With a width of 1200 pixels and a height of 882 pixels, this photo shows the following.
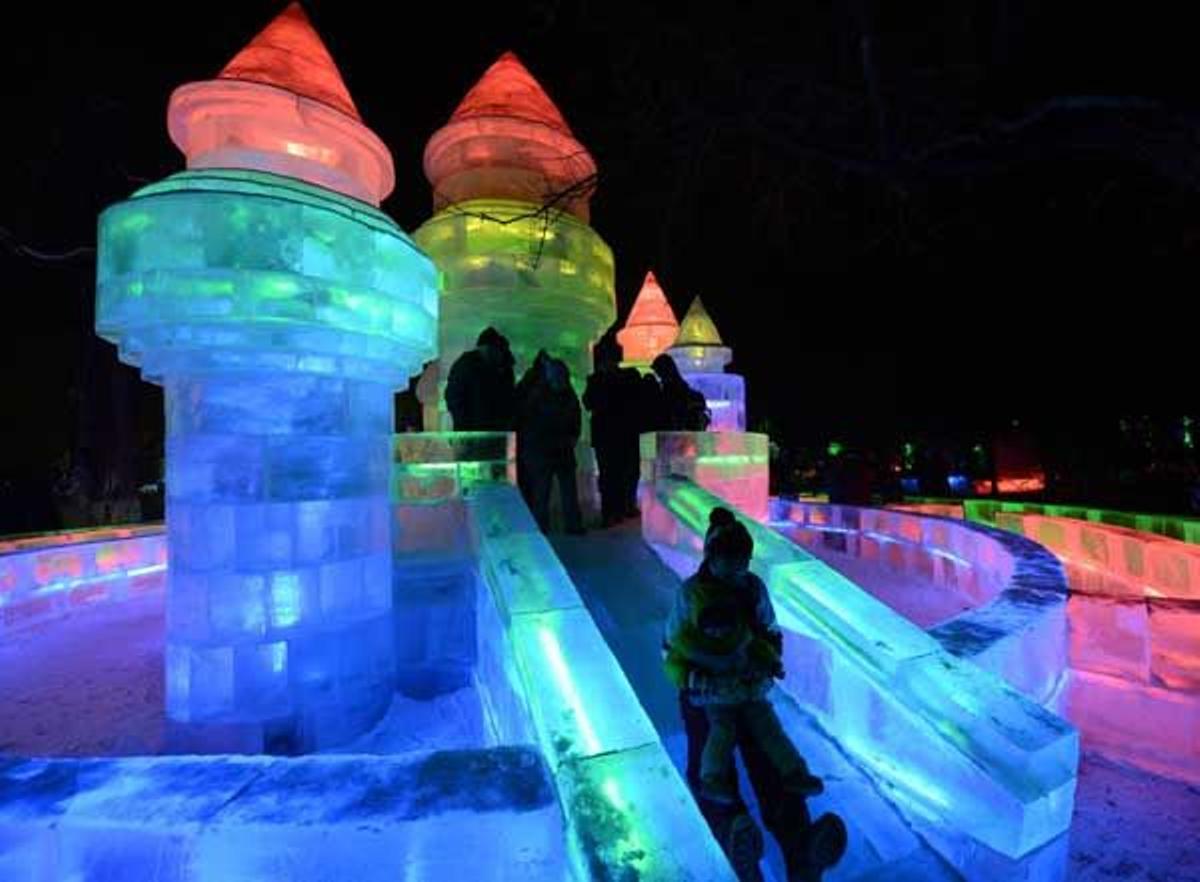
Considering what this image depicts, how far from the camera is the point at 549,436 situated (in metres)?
7.19

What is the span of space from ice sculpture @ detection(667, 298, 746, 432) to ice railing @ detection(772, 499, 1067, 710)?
535cm

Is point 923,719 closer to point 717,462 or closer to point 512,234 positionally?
point 717,462

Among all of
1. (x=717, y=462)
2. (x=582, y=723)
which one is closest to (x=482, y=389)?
(x=717, y=462)

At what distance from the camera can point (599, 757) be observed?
274cm

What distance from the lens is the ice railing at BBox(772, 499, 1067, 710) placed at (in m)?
4.02

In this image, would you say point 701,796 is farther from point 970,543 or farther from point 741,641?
point 970,543

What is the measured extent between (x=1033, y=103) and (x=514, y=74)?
28.9 ft

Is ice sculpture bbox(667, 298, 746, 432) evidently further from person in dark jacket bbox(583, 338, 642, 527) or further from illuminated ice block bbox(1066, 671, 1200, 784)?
illuminated ice block bbox(1066, 671, 1200, 784)

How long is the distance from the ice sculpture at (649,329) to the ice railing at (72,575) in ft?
41.2

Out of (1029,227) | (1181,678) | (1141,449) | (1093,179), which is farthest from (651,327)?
(1141,449)

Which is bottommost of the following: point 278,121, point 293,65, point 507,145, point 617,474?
point 617,474

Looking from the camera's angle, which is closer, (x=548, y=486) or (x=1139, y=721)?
(x=1139, y=721)

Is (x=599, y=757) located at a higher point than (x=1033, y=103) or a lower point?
lower

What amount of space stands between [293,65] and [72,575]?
6.95m
